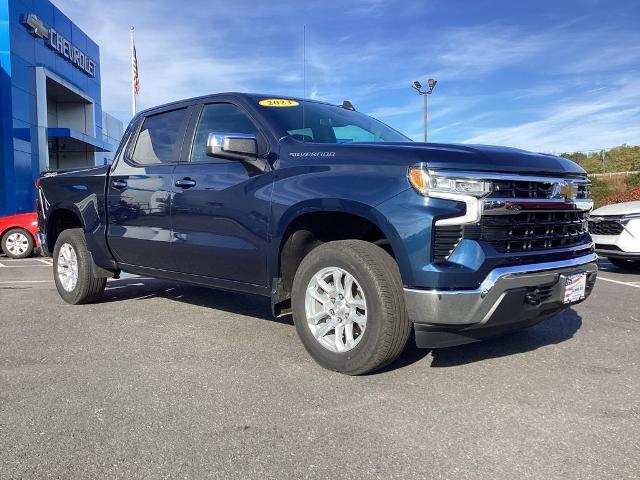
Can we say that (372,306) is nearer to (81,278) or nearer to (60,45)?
(81,278)

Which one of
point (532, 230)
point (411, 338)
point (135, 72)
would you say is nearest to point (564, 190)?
point (532, 230)

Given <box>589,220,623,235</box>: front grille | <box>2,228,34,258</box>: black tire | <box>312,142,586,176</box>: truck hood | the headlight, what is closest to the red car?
<box>2,228,34,258</box>: black tire

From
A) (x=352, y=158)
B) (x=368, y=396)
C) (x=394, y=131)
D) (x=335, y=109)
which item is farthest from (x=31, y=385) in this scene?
(x=394, y=131)

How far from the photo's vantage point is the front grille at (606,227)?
25.5 feet

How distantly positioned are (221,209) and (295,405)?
1698 millimetres

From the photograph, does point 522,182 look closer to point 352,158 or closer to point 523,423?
point 352,158

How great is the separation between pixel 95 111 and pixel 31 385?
1164 inches

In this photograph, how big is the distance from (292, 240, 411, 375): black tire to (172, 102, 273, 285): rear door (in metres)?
0.64

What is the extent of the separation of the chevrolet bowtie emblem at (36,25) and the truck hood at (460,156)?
2207 cm

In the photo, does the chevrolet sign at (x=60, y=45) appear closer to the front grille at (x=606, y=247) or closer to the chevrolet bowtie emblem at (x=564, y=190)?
the front grille at (x=606, y=247)

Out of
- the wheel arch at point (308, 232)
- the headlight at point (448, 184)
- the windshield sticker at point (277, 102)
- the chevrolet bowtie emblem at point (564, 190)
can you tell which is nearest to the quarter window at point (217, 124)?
the windshield sticker at point (277, 102)

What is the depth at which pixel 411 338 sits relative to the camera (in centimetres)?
444

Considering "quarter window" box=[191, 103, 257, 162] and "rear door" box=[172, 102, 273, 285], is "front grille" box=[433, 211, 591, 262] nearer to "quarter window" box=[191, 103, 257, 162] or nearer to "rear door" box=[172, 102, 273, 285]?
"rear door" box=[172, 102, 273, 285]

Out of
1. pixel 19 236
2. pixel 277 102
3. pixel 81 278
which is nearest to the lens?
pixel 277 102
